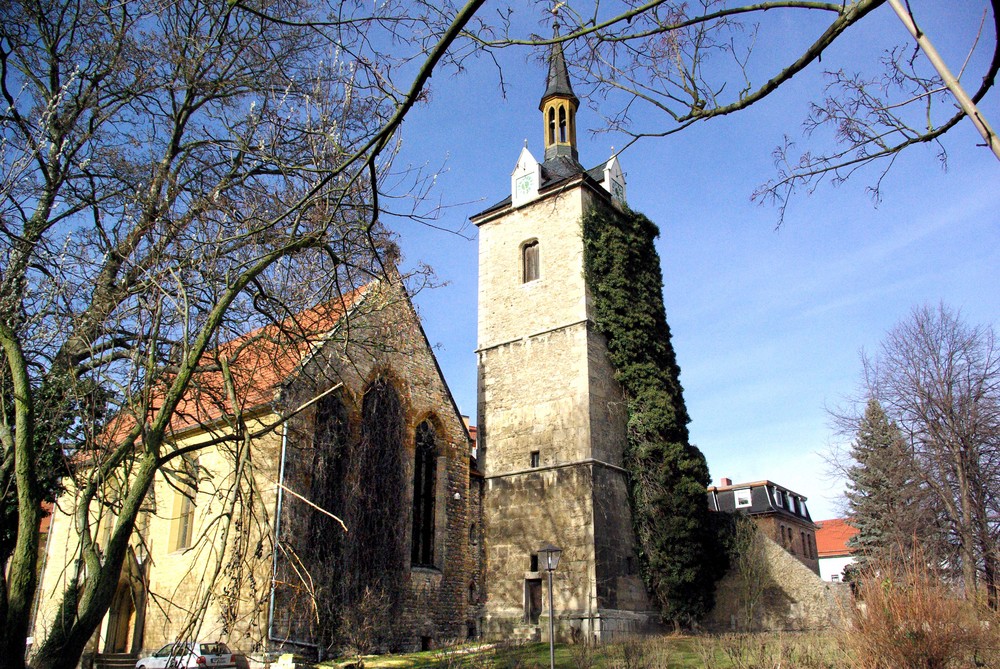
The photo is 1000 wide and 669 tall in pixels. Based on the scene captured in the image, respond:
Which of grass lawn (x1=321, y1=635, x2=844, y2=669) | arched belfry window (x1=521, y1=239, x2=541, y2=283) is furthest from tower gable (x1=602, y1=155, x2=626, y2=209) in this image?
grass lawn (x1=321, y1=635, x2=844, y2=669)

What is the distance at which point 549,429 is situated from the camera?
71.2ft

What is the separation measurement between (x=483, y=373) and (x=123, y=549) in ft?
57.2

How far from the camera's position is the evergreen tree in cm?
2252

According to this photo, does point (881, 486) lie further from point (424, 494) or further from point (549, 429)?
point (424, 494)

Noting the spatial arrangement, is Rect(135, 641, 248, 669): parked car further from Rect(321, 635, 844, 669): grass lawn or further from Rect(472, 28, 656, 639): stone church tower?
Rect(472, 28, 656, 639): stone church tower

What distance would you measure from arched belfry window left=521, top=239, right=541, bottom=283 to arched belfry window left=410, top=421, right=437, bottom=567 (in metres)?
6.22

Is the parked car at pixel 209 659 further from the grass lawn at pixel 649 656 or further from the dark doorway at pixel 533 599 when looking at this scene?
the dark doorway at pixel 533 599

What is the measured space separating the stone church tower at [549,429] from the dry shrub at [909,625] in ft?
32.5

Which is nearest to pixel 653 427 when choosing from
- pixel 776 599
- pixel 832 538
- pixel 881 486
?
pixel 776 599

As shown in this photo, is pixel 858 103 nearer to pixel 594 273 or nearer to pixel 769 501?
pixel 594 273

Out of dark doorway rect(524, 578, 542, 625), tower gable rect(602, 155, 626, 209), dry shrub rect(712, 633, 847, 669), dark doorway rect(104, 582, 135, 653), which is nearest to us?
dry shrub rect(712, 633, 847, 669)

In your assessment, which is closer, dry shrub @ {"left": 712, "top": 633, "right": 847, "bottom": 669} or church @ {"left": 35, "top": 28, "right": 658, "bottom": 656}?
dry shrub @ {"left": 712, "top": 633, "right": 847, "bottom": 669}

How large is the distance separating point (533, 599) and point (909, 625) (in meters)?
12.8

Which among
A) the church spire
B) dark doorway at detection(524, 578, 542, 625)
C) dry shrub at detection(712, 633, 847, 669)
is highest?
the church spire
